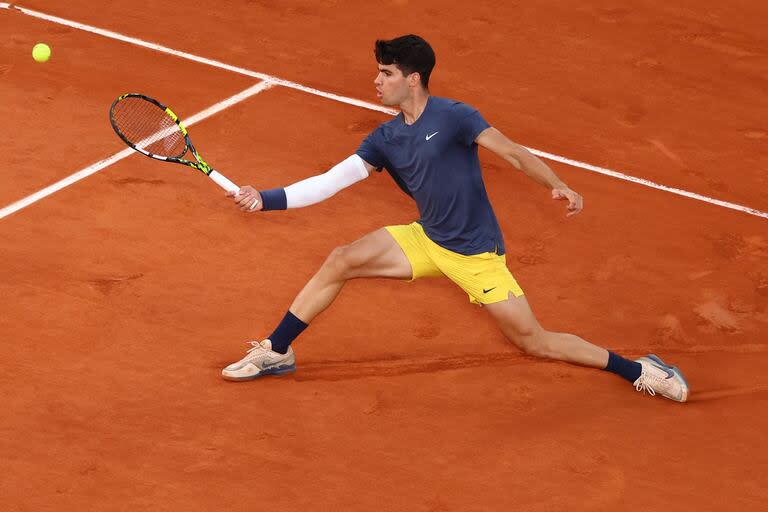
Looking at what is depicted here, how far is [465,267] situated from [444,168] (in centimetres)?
63

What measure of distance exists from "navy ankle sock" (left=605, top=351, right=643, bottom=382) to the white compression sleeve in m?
1.88

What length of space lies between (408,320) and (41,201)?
2.99 metres

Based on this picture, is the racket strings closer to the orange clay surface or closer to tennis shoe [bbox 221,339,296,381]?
the orange clay surface

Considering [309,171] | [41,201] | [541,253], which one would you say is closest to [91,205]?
[41,201]

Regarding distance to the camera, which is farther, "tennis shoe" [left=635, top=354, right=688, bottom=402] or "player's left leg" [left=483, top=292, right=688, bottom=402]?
"tennis shoe" [left=635, top=354, right=688, bottom=402]

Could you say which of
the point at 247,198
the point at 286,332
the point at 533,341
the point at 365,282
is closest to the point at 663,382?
the point at 533,341

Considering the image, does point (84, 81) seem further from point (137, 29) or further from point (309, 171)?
point (309, 171)

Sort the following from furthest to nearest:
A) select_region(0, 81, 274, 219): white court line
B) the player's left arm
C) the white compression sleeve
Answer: select_region(0, 81, 274, 219): white court line, the white compression sleeve, the player's left arm

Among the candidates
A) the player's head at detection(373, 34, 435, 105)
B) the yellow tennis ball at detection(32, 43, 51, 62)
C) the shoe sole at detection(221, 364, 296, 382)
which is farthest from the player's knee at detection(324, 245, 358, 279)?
the yellow tennis ball at detection(32, 43, 51, 62)

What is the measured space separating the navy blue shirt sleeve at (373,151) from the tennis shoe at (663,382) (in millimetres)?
2056

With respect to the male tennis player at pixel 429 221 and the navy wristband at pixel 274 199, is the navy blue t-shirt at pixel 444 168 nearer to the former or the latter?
the male tennis player at pixel 429 221

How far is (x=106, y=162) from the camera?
376 inches

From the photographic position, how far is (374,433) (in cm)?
714

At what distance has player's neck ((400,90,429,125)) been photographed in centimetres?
693
